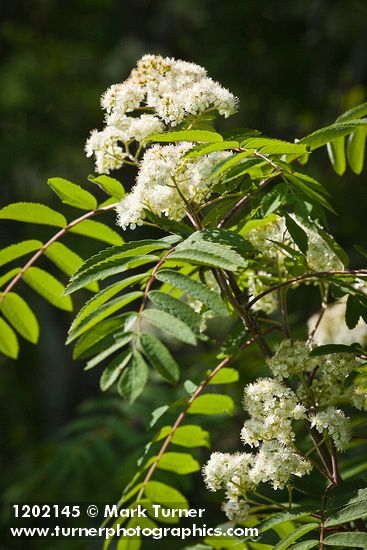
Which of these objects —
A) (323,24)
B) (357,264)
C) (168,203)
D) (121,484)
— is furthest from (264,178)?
(323,24)

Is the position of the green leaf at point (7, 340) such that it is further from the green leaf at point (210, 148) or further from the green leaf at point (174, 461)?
the green leaf at point (210, 148)

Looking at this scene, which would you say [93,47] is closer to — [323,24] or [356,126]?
[323,24]

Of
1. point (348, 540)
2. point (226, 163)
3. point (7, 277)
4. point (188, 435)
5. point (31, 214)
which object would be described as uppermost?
point (31, 214)

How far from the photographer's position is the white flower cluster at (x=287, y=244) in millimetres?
1660

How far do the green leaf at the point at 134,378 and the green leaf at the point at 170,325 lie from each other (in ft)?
0.25

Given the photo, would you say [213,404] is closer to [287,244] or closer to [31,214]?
[287,244]

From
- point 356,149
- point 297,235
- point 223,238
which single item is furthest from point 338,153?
point 223,238

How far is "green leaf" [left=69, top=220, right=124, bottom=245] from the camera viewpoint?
1954 millimetres

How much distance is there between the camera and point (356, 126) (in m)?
1.51

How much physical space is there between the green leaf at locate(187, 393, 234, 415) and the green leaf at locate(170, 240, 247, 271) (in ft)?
2.06

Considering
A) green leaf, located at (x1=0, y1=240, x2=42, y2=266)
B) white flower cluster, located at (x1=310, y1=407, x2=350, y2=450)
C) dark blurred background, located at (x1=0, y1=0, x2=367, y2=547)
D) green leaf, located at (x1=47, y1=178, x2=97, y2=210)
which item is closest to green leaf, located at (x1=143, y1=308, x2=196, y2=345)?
white flower cluster, located at (x1=310, y1=407, x2=350, y2=450)

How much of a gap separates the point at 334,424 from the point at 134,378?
405mm

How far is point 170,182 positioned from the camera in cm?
152

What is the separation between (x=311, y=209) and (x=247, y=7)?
609 cm
